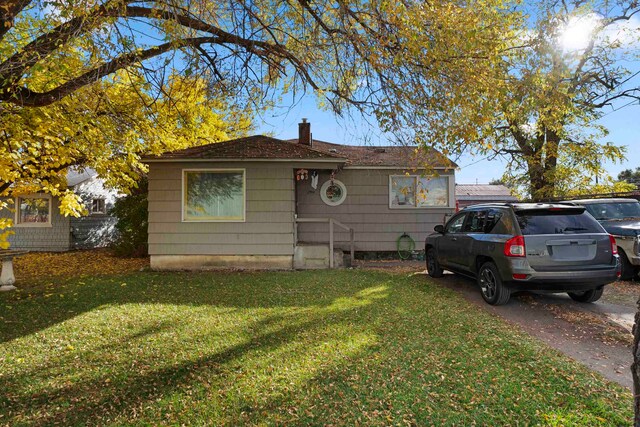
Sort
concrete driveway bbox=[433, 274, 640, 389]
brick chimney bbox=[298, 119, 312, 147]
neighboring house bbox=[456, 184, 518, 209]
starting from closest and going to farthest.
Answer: concrete driveway bbox=[433, 274, 640, 389]
brick chimney bbox=[298, 119, 312, 147]
neighboring house bbox=[456, 184, 518, 209]

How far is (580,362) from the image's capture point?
3.65 meters

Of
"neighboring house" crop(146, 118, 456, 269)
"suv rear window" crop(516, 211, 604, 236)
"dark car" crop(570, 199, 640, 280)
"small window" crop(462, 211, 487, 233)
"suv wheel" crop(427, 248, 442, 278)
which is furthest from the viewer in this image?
"neighboring house" crop(146, 118, 456, 269)

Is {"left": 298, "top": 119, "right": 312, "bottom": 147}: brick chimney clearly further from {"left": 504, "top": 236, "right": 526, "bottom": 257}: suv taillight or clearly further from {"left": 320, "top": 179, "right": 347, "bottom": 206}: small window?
{"left": 504, "top": 236, "right": 526, "bottom": 257}: suv taillight

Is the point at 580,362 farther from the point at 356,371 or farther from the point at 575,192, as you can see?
the point at 575,192

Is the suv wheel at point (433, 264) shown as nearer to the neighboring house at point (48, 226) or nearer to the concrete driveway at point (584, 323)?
the concrete driveway at point (584, 323)

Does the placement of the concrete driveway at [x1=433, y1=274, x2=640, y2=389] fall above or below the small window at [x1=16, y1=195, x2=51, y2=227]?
below

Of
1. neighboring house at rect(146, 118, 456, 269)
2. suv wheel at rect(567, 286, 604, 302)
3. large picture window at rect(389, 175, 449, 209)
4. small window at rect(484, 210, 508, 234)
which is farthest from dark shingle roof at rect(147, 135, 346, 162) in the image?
suv wheel at rect(567, 286, 604, 302)

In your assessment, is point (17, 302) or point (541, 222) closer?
point (541, 222)

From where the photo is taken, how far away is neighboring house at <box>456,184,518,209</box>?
104ft

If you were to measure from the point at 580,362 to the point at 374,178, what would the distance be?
8.30m

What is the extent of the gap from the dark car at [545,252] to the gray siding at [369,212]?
5.45 meters

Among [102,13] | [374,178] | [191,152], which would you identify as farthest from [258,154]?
[102,13]

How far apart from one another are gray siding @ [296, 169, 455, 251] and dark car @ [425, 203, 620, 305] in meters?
5.45

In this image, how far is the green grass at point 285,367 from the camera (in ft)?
8.89
